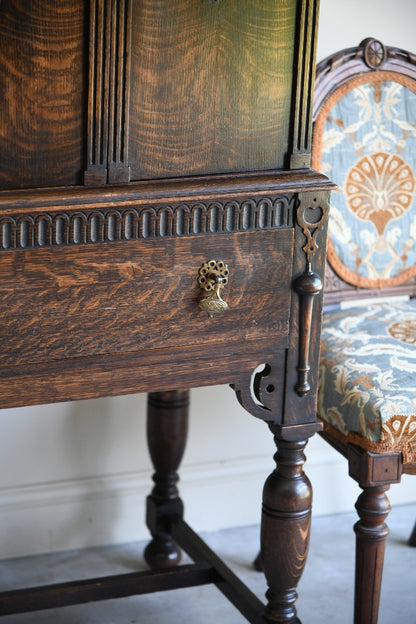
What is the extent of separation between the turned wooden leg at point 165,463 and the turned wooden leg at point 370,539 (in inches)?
20.9

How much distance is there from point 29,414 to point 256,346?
2.53 feet

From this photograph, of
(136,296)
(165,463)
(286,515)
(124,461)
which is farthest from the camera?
(124,461)

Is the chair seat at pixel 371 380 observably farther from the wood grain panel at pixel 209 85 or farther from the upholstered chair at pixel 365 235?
the wood grain panel at pixel 209 85

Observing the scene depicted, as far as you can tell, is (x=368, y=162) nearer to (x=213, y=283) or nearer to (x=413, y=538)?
(x=213, y=283)

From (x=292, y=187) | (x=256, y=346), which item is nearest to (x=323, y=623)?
(x=256, y=346)

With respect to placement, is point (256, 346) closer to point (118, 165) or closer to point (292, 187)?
point (292, 187)

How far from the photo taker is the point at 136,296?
1.43 m

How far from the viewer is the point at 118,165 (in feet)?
4.56

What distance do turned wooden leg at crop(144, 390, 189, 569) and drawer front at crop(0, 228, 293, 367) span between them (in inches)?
23.7

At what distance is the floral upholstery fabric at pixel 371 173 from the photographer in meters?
1.95

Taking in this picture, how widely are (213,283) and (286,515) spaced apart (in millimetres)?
423

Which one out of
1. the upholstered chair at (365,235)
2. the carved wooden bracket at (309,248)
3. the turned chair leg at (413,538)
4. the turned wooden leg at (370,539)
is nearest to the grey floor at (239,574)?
the turned chair leg at (413,538)

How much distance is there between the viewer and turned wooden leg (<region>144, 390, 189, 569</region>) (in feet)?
6.82

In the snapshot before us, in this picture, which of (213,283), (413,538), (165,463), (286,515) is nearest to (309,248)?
(213,283)
